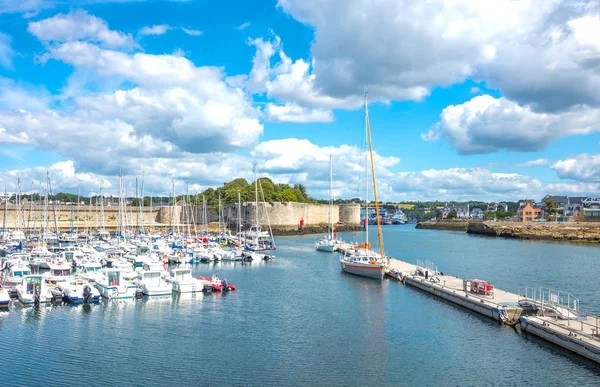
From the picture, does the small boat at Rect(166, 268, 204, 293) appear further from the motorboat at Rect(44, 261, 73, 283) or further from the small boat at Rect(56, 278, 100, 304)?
the motorboat at Rect(44, 261, 73, 283)

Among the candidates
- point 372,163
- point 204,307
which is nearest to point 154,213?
point 372,163

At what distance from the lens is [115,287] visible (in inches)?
1244

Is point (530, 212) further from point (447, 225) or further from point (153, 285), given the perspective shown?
point (153, 285)

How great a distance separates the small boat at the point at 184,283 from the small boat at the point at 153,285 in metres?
0.47

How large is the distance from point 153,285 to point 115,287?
7.79 ft

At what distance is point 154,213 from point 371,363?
106630 mm

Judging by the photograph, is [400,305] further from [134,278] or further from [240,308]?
[134,278]

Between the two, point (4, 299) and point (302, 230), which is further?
point (302, 230)

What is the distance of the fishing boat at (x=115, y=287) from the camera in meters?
31.5

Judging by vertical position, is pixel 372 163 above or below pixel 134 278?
above

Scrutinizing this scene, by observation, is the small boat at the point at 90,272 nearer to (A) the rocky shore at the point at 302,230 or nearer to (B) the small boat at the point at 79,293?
(B) the small boat at the point at 79,293

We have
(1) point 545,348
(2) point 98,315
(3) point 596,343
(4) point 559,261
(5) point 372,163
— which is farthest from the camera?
(4) point 559,261

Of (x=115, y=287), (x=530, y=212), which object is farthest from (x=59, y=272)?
(x=530, y=212)

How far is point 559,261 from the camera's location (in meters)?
55.1
